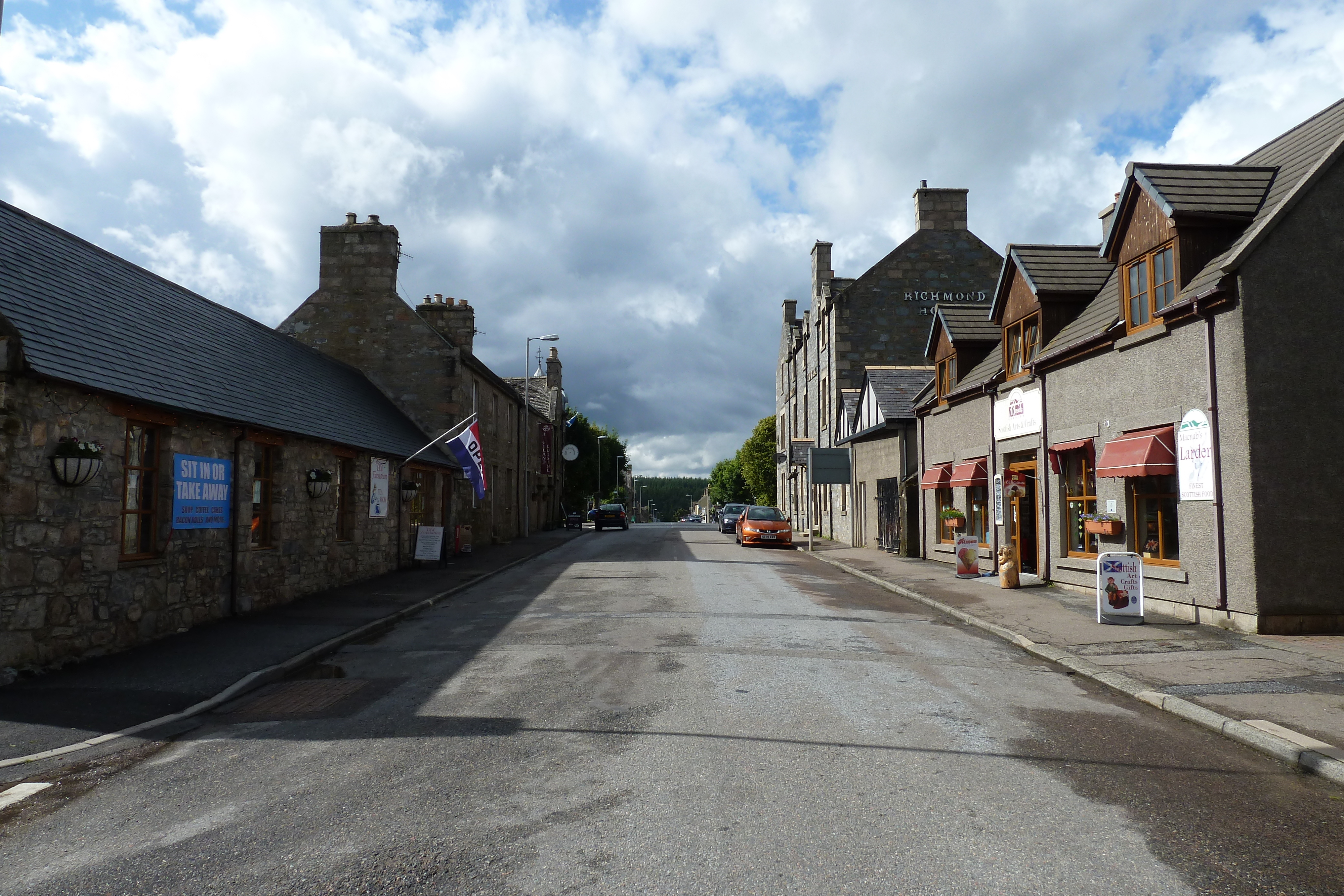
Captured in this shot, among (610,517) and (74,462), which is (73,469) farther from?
(610,517)

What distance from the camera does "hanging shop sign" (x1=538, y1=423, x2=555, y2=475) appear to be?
140ft

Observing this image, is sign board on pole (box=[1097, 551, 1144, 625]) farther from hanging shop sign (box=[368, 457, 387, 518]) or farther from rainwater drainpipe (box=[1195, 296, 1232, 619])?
hanging shop sign (box=[368, 457, 387, 518])

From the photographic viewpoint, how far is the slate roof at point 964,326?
69.1 feet

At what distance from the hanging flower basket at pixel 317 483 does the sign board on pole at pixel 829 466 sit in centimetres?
1706

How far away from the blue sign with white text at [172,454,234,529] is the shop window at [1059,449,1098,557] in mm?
14035

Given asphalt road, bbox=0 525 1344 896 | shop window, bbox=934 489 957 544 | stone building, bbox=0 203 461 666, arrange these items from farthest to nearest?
1. shop window, bbox=934 489 957 544
2. stone building, bbox=0 203 461 666
3. asphalt road, bbox=0 525 1344 896

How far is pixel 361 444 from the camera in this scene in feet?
57.9

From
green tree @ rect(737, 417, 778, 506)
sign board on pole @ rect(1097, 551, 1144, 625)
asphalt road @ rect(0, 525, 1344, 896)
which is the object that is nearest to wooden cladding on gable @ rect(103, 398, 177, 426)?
asphalt road @ rect(0, 525, 1344, 896)

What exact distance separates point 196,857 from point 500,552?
22.6 metres

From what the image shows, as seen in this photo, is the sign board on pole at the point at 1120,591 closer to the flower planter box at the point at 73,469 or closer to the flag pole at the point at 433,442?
the flower planter box at the point at 73,469

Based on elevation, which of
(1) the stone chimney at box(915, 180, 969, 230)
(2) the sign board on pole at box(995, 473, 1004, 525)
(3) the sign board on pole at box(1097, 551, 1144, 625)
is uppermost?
(1) the stone chimney at box(915, 180, 969, 230)

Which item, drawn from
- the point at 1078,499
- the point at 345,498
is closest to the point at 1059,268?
the point at 1078,499

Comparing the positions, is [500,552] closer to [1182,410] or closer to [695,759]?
[1182,410]

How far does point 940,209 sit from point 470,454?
24019 millimetres
